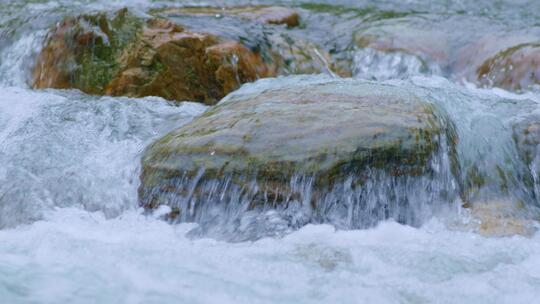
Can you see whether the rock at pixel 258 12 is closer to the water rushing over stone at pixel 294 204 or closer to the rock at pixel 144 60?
the rock at pixel 144 60

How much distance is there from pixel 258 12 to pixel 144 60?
92.4 inches

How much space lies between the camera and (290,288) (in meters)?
3.44

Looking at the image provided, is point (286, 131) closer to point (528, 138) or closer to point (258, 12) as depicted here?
point (528, 138)

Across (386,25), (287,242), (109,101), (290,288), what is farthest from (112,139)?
(386,25)

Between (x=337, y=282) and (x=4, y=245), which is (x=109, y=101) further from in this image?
(x=337, y=282)

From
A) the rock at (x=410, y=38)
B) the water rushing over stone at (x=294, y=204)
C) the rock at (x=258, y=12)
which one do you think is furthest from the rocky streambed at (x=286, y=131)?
the rock at (x=258, y=12)

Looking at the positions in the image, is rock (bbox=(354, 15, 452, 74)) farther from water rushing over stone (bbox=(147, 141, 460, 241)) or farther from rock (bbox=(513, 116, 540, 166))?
water rushing over stone (bbox=(147, 141, 460, 241))

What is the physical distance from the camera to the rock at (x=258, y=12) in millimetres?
7922

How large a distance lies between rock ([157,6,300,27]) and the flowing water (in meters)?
2.09

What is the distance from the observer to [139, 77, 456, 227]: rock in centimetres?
415

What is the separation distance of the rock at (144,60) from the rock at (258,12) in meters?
1.51

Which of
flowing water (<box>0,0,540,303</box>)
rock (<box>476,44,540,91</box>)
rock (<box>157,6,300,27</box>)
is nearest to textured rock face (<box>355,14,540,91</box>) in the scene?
rock (<box>476,44,540,91</box>)

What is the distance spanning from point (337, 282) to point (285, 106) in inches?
58.3

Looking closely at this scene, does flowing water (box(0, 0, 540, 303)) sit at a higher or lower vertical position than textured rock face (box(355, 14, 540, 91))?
lower
